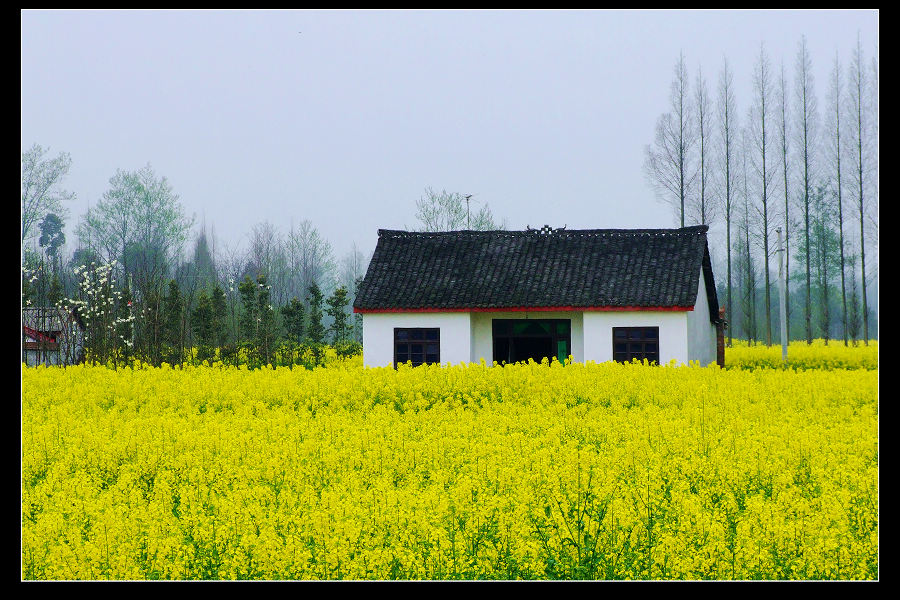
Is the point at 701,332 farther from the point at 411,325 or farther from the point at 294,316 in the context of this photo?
the point at 294,316

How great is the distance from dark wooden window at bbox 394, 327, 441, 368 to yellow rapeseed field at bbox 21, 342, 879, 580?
32.4ft

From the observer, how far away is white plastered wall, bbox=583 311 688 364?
2236cm

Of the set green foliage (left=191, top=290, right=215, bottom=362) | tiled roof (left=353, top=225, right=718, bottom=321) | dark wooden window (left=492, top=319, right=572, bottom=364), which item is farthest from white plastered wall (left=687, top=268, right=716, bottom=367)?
green foliage (left=191, top=290, right=215, bottom=362)

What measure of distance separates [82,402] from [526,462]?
8.12 m

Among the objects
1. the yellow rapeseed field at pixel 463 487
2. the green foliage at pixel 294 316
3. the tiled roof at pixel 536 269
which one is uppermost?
the tiled roof at pixel 536 269

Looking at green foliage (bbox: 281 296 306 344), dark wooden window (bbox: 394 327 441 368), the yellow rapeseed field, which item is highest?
green foliage (bbox: 281 296 306 344)

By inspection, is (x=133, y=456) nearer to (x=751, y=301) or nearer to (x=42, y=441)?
(x=42, y=441)

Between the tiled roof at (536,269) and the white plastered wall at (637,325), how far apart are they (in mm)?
386

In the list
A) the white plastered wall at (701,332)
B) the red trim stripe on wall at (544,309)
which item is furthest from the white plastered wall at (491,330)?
the white plastered wall at (701,332)

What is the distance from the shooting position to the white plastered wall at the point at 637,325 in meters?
22.4

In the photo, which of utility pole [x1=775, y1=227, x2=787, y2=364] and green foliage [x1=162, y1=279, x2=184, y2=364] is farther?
utility pole [x1=775, y1=227, x2=787, y2=364]

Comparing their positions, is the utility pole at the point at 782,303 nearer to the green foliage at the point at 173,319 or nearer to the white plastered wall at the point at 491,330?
the white plastered wall at the point at 491,330

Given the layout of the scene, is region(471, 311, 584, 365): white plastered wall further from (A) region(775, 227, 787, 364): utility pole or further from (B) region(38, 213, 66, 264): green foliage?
(B) region(38, 213, 66, 264): green foliage
